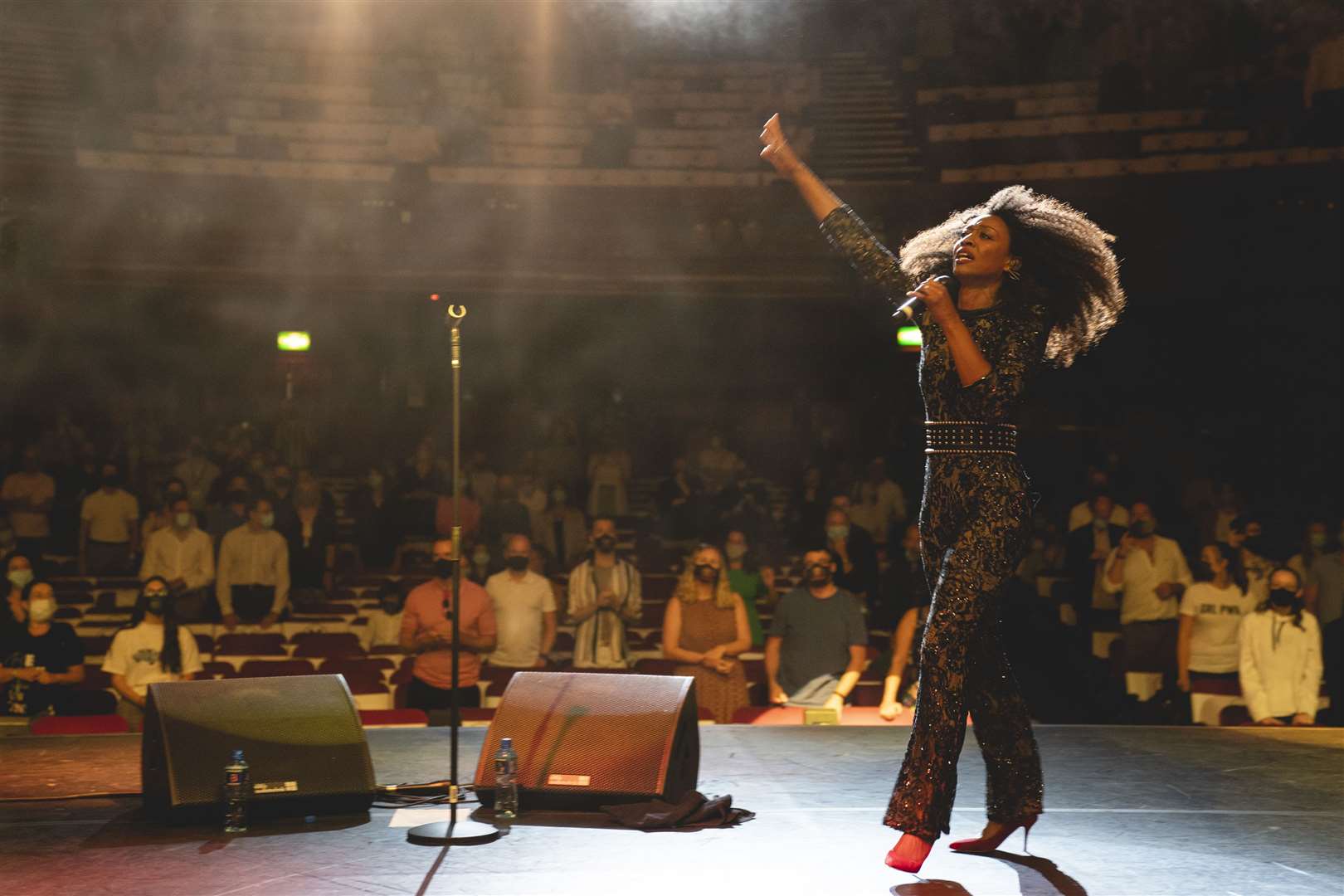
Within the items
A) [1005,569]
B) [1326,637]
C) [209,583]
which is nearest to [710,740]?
[1005,569]

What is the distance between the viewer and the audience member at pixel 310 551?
9938 mm

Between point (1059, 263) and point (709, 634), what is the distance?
3946 millimetres

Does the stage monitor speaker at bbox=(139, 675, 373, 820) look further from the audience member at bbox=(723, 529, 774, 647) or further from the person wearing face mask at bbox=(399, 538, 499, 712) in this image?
the audience member at bbox=(723, 529, 774, 647)

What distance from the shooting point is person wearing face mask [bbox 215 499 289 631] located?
9195mm

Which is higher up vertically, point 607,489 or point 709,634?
point 607,489

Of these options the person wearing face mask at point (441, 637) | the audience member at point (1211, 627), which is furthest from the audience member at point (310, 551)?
the audience member at point (1211, 627)

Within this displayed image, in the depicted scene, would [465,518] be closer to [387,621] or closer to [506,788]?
[387,621]

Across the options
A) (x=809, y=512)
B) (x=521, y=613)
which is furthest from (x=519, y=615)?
(x=809, y=512)

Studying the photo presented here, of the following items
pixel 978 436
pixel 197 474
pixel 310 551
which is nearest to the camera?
pixel 978 436

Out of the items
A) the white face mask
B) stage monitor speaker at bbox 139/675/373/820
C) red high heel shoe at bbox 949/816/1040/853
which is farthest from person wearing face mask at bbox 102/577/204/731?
red high heel shoe at bbox 949/816/1040/853

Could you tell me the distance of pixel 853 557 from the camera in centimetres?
1002

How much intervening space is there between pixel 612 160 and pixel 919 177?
9.79 ft

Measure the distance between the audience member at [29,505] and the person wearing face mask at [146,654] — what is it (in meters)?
4.44

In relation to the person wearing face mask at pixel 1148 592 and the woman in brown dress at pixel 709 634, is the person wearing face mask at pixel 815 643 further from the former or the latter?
the person wearing face mask at pixel 1148 592
